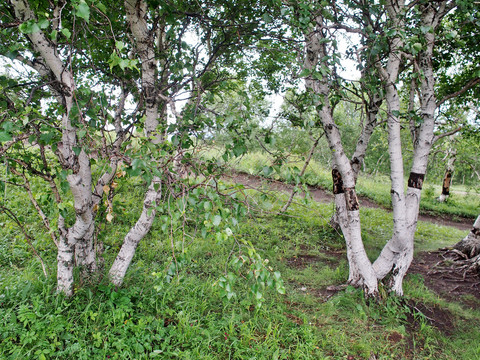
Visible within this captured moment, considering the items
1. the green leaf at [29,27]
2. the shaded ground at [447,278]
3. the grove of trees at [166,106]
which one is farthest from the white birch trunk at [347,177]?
the green leaf at [29,27]

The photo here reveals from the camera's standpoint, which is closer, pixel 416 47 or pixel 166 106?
pixel 416 47

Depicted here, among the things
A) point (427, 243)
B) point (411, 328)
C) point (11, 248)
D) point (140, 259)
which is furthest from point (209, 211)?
point (427, 243)

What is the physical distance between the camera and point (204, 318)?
3367mm

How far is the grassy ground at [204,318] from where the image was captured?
2.79 m

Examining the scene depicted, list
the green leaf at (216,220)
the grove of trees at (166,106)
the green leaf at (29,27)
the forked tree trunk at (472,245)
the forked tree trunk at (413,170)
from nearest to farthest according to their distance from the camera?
the green leaf at (29,27), the green leaf at (216,220), the grove of trees at (166,106), the forked tree trunk at (413,170), the forked tree trunk at (472,245)

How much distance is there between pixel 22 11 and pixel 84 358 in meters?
3.06

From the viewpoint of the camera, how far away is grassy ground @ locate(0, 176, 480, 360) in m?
2.79

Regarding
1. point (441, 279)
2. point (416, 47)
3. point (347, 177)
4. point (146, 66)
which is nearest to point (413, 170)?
point (347, 177)

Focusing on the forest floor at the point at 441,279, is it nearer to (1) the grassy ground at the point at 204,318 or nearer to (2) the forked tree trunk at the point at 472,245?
(1) the grassy ground at the point at 204,318

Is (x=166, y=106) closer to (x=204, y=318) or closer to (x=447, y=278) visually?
(x=204, y=318)

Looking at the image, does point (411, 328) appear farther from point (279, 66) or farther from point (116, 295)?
point (279, 66)

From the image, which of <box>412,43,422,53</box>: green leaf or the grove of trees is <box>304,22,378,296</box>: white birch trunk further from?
<box>412,43,422,53</box>: green leaf

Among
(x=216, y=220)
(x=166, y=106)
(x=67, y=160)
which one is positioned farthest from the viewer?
(x=166, y=106)

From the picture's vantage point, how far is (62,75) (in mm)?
2541
